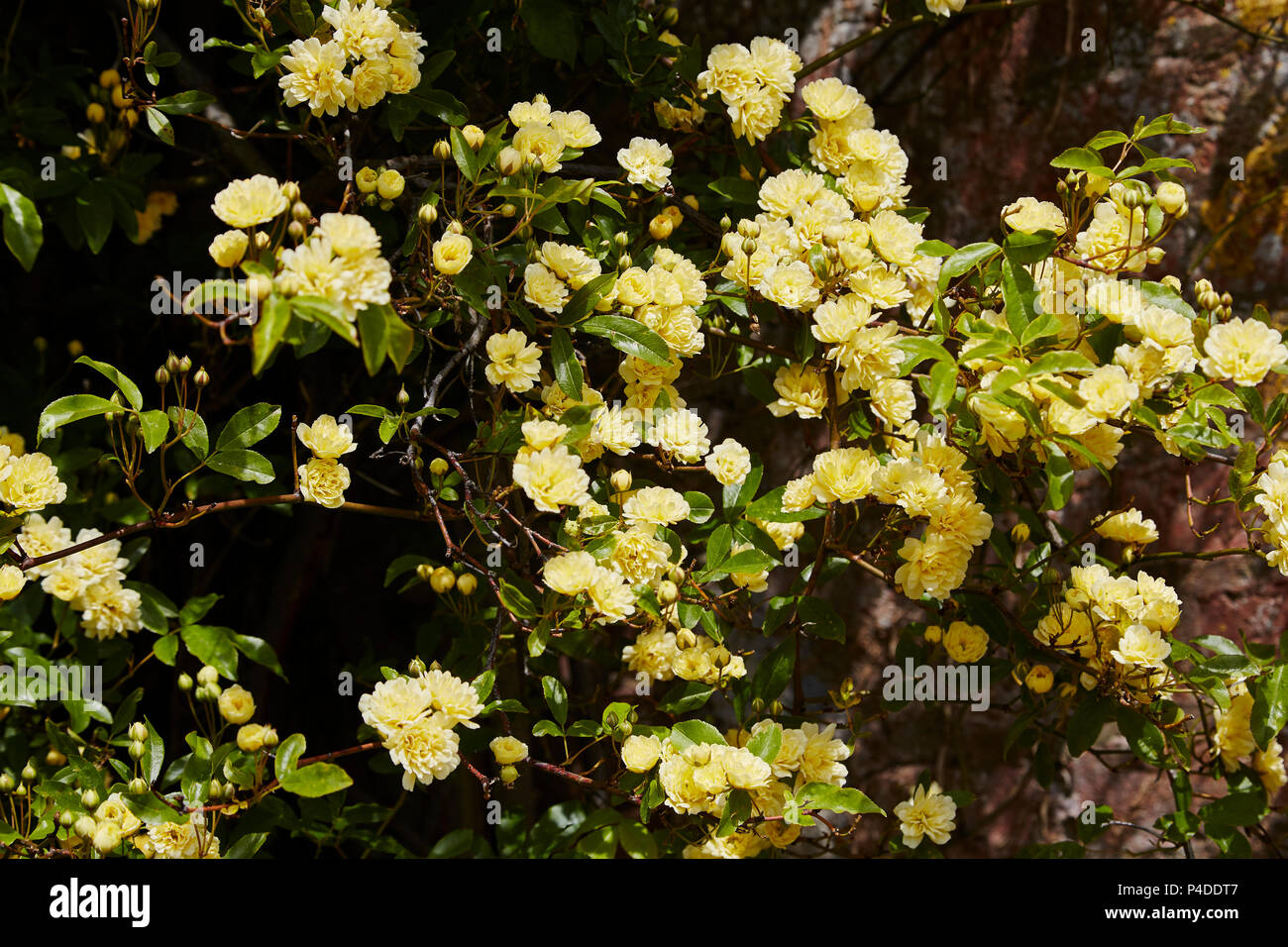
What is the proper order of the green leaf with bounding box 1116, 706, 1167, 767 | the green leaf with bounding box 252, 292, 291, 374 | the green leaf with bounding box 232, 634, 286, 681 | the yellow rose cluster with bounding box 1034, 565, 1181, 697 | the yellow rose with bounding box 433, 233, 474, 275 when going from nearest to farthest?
the green leaf with bounding box 252, 292, 291, 374 → the yellow rose with bounding box 433, 233, 474, 275 → the yellow rose cluster with bounding box 1034, 565, 1181, 697 → the green leaf with bounding box 1116, 706, 1167, 767 → the green leaf with bounding box 232, 634, 286, 681

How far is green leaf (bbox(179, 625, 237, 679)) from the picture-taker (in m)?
1.29

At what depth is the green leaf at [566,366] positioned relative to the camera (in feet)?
3.53

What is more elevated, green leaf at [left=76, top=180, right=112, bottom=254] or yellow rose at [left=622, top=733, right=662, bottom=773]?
green leaf at [left=76, top=180, right=112, bottom=254]

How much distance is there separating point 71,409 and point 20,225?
32 cm

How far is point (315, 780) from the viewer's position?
1.09m

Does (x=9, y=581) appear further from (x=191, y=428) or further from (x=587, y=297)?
(x=587, y=297)

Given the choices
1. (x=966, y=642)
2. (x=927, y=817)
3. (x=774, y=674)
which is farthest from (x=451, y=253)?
(x=927, y=817)

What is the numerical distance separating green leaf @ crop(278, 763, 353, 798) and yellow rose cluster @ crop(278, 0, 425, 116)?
71 cm

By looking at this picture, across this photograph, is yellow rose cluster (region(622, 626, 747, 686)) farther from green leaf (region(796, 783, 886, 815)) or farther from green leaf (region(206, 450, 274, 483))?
green leaf (region(206, 450, 274, 483))

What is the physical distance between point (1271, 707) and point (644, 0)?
1.27 meters

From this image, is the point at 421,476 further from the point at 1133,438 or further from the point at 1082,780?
the point at 1082,780

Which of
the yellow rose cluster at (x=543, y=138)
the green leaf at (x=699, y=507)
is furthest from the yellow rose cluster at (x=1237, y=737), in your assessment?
the yellow rose cluster at (x=543, y=138)

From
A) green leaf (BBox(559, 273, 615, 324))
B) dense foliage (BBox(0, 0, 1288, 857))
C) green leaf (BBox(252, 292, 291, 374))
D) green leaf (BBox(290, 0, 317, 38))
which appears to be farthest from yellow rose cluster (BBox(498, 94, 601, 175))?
green leaf (BBox(252, 292, 291, 374))

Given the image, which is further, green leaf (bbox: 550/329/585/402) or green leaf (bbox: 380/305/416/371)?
green leaf (bbox: 550/329/585/402)
